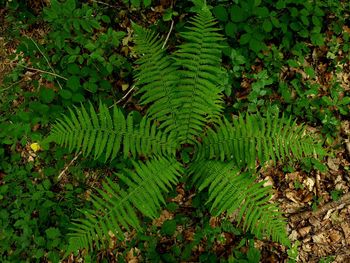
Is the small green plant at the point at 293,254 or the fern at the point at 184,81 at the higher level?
the fern at the point at 184,81

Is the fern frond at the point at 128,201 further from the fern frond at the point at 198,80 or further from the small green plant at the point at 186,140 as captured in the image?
the fern frond at the point at 198,80

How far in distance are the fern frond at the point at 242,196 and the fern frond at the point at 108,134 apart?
1.40 ft

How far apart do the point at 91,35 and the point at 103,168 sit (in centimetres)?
148

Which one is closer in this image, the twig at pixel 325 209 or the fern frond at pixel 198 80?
the fern frond at pixel 198 80

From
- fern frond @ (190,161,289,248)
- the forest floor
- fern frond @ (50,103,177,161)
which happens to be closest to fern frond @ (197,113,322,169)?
fern frond @ (190,161,289,248)

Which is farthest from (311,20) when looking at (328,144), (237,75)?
(328,144)

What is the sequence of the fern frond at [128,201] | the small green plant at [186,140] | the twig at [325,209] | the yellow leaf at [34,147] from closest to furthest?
the fern frond at [128,201] < the small green plant at [186,140] < the twig at [325,209] < the yellow leaf at [34,147]

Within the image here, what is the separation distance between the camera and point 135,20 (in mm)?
3920

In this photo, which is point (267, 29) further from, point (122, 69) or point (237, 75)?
point (122, 69)

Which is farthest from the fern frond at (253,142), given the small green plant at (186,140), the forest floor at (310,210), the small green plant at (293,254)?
the small green plant at (293,254)

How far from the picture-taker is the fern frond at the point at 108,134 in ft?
9.61

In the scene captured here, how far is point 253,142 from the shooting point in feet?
9.66

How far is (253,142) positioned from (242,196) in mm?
461

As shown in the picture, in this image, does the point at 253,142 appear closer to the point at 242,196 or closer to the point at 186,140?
the point at 242,196
